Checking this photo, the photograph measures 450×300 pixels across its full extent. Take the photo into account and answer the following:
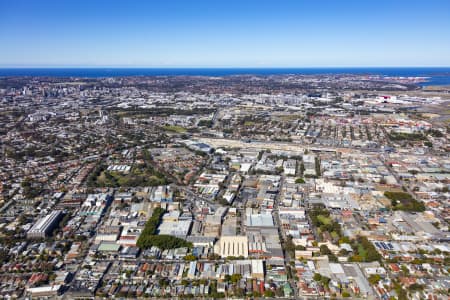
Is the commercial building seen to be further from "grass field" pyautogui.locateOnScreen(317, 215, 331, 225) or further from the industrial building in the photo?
the industrial building

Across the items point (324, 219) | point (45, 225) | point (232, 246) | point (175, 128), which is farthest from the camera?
point (175, 128)

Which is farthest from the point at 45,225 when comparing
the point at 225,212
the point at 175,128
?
the point at 175,128

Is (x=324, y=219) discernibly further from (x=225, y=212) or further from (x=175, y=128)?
(x=175, y=128)

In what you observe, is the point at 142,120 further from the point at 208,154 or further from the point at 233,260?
the point at 233,260

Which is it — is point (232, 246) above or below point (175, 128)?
above

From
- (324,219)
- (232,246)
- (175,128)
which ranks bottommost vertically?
(324,219)

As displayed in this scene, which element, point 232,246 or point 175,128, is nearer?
point 232,246

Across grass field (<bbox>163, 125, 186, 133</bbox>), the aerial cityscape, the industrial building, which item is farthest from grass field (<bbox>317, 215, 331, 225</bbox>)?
grass field (<bbox>163, 125, 186, 133</bbox>)

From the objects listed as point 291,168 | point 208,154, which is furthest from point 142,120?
point 291,168

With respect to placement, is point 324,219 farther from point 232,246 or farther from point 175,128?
point 175,128

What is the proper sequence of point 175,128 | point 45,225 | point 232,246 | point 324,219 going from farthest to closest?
point 175,128
point 324,219
point 45,225
point 232,246

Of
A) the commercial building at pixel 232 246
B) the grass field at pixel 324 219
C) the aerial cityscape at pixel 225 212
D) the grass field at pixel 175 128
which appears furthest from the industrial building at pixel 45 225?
the grass field at pixel 175 128
